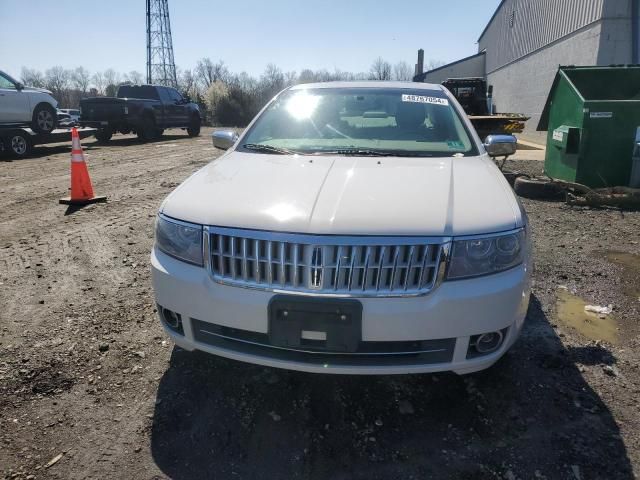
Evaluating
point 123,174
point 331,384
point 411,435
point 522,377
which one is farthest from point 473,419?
point 123,174

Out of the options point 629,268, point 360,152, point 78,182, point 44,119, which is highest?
point 44,119

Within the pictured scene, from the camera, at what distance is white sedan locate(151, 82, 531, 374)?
206 cm

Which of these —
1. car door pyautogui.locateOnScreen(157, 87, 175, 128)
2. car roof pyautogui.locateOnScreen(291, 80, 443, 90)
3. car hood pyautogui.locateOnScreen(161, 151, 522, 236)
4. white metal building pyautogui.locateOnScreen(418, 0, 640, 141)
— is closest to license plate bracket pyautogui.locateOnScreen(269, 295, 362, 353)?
car hood pyautogui.locateOnScreen(161, 151, 522, 236)

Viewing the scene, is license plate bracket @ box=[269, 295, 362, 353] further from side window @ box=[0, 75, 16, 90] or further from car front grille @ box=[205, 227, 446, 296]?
side window @ box=[0, 75, 16, 90]

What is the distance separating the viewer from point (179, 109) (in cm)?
1898

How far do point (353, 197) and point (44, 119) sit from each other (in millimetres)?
13426

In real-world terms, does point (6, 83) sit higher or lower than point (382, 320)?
higher

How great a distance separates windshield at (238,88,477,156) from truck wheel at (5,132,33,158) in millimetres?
11200

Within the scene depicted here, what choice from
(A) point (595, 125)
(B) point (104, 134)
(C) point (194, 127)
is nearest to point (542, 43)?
(C) point (194, 127)

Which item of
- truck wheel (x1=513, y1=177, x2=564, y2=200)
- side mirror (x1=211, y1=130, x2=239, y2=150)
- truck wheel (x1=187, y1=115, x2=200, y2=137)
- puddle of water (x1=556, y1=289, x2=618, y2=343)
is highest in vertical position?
truck wheel (x1=187, y1=115, x2=200, y2=137)

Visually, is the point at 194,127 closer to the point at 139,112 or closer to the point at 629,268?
the point at 139,112

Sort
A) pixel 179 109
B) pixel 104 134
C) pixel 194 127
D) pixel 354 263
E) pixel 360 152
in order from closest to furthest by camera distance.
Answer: pixel 354 263
pixel 360 152
pixel 104 134
pixel 179 109
pixel 194 127

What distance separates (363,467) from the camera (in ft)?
6.86

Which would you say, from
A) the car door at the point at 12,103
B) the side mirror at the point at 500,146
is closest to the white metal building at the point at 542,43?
the side mirror at the point at 500,146
